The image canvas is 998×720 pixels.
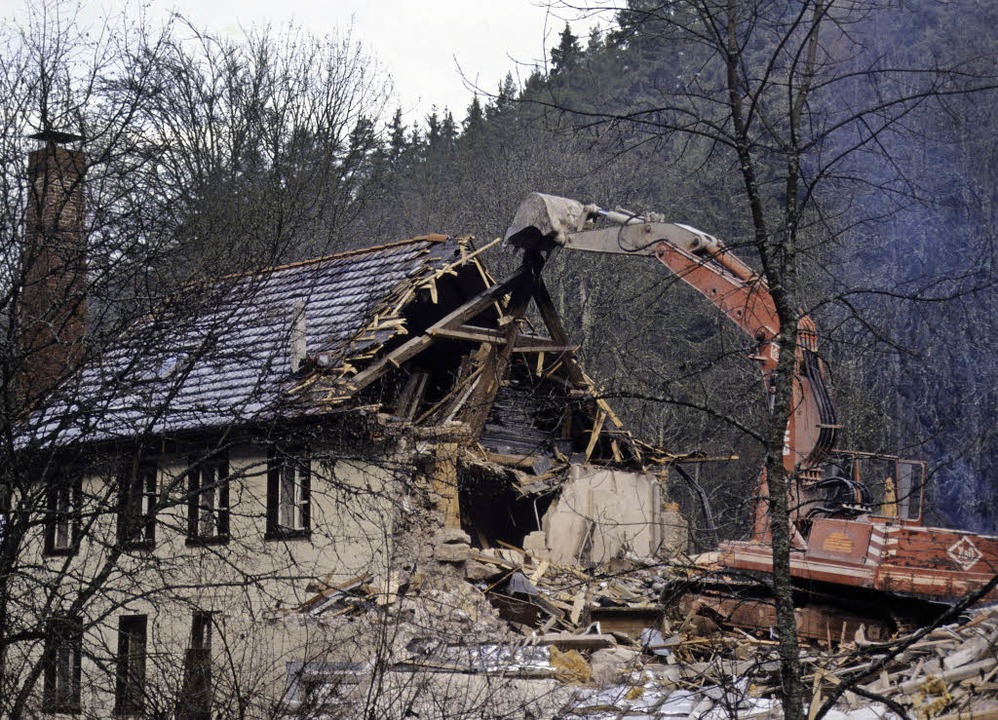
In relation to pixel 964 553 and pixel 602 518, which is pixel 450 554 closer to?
pixel 602 518

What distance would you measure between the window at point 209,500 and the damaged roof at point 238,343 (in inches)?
20.1

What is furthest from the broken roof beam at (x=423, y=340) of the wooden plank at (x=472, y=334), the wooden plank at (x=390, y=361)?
the wooden plank at (x=472, y=334)

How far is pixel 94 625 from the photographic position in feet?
29.4

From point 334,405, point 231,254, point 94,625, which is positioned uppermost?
point 231,254

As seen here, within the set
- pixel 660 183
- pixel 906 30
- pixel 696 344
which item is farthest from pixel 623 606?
pixel 906 30

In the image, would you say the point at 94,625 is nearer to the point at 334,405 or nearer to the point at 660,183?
the point at 334,405

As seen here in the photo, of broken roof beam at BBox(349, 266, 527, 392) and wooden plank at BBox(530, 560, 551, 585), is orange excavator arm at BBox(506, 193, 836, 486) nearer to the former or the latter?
broken roof beam at BBox(349, 266, 527, 392)

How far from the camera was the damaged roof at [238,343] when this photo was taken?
9742mm

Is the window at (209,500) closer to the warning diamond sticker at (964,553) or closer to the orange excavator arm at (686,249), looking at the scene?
the orange excavator arm at (686,249)

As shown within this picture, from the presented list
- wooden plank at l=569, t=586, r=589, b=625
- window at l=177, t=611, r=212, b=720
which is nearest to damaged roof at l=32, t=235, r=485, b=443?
window at l=177, t=611, r=212, b=720

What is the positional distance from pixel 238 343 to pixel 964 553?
8.69 m

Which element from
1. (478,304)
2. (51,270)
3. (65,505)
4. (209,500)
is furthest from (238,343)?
(209,500)

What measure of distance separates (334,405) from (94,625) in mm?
6992

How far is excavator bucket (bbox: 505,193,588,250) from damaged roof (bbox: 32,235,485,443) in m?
2.11
